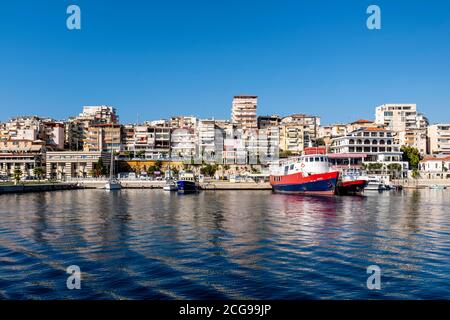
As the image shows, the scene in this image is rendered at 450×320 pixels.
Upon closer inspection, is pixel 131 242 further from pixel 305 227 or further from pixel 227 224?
pixel 305 227

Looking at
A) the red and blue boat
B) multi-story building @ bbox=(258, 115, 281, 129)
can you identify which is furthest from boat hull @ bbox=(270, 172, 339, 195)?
multi-story building @ bbox=(258, 115, 281, 129)

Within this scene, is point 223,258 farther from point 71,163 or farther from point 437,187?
point 71,163

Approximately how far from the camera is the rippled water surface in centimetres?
1448

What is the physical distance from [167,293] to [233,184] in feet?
286

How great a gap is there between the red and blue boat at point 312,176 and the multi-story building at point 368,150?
40592 mm

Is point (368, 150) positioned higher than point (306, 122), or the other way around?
point (306, 122)

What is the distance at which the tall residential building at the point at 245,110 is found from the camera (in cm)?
16246

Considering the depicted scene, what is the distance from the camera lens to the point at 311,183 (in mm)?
71938

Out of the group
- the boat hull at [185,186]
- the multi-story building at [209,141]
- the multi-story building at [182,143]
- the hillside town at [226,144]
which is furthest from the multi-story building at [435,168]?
the multi-story building at [182,143]

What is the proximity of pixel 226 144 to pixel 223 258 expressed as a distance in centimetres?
12286

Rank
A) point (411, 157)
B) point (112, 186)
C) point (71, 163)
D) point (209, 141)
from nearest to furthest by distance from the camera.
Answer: point (112, 186) < point (411, 157) < point (71, 163) < point (209, 141)

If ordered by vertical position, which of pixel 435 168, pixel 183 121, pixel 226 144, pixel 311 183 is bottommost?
pixel 311 183

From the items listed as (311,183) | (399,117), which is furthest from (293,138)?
(311,183)

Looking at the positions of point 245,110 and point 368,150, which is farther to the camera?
point 245,110
